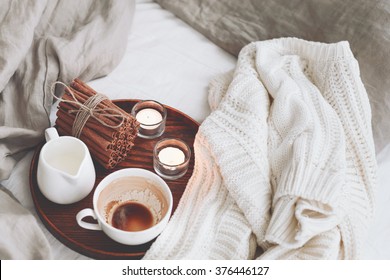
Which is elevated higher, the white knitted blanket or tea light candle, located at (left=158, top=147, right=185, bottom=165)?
the white knitted blanket

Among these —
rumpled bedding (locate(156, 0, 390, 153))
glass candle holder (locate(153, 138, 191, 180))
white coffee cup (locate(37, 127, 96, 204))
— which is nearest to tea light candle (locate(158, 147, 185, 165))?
glass candle holder (locate(153, 138, 191, 180))

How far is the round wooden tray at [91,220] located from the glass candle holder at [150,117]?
11 millimetres

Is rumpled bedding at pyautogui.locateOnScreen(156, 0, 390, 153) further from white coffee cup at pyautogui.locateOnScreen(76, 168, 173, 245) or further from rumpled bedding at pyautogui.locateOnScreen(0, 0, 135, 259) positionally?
white coffee cup at pyautogui.locateOnScreen(76, 168, 173, 245)

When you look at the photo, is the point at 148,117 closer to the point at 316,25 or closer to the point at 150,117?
the point at 150,117

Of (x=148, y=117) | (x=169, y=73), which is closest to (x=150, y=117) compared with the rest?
(x=148, y=117)

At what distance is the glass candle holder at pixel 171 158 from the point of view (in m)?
0.62

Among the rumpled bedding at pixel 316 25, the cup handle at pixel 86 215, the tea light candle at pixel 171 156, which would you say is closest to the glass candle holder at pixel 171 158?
the tea light candle at pixel 171 156

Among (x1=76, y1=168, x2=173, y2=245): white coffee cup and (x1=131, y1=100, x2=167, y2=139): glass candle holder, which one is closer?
(x1=76, y1=168, x2=173, y2=245): white coffee cup

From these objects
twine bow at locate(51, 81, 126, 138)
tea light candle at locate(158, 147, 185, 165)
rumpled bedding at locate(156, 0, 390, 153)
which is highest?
rumpled bedding at locate(156, 0, 390, 153)

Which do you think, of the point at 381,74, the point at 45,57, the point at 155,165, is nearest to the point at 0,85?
the point at 45,57

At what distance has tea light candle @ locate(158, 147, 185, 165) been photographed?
0.63m

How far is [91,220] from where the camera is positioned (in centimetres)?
57

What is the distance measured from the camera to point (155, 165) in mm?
631

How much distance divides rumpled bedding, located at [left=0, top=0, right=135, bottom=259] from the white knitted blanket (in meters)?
0.20
